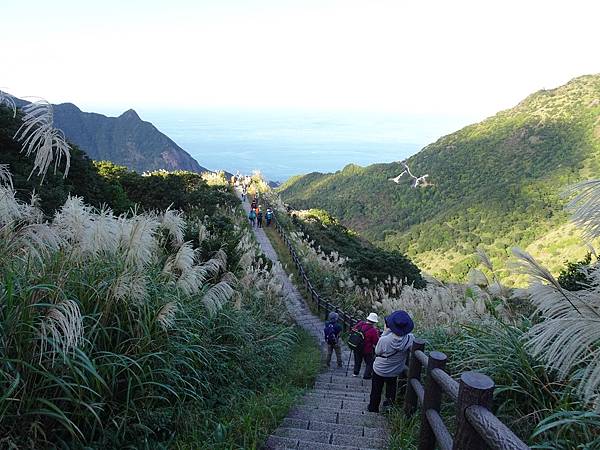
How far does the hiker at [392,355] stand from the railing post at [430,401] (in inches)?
61.0

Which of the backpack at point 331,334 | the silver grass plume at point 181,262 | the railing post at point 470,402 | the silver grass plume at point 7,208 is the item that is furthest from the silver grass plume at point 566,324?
the backpack at point 331,334

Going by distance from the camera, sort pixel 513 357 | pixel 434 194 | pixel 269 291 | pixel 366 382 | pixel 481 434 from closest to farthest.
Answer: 1. pixel 481 434
2. pixel 513 357
3. pixel 366 382
4. pixel 269 291
5. pixel 434 194

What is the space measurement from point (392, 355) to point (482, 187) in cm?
5436

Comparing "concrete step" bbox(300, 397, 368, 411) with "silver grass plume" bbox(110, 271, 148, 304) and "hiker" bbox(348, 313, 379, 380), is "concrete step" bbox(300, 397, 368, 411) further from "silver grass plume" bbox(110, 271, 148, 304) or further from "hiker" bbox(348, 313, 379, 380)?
"silver grass plume" bbox(110, 271, 148, 304)

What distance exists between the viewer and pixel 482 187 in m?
55.4

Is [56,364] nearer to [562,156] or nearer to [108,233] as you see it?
[108,233]

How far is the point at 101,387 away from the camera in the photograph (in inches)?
136

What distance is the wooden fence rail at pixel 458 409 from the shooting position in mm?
2211

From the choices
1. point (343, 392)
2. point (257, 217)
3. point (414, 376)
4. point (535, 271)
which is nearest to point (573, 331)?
point (535, 271)

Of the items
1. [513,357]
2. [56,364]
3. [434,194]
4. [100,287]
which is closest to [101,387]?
[56,364]

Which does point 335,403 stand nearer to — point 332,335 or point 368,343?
point 368,343

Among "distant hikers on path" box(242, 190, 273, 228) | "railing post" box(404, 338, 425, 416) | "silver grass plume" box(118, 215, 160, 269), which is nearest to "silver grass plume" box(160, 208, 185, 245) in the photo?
"silver grass plume" box(118, 215, 160, 269)

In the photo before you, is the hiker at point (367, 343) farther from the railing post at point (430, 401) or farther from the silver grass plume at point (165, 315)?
the silver grass plume at point (165, 315)

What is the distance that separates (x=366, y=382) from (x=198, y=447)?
15.8 feet
